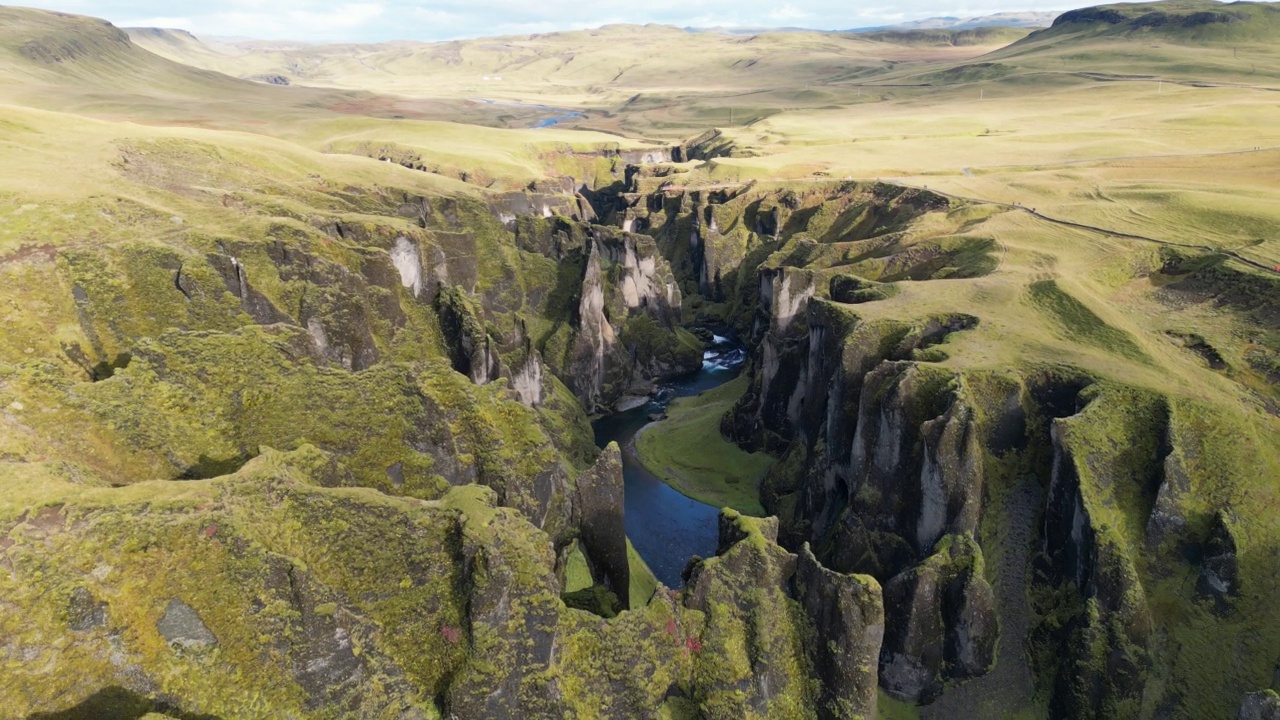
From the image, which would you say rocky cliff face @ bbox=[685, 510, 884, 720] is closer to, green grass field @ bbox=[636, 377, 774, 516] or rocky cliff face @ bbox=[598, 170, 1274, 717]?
rocky cliff face @ bbox=[598, 170, 1274, 717]

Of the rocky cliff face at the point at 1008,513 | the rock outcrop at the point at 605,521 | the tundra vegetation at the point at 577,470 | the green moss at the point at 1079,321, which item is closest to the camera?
the tundra vegetation at the point at 577,470

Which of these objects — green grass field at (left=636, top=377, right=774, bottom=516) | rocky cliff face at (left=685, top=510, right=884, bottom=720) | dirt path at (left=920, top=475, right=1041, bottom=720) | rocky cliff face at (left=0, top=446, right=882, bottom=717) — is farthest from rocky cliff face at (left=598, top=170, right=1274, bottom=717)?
rocky cliff face at (left=0, top=446, right=882, bottom=717)

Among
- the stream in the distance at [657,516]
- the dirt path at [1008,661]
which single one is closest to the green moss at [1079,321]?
the dirt path at [1008,661]

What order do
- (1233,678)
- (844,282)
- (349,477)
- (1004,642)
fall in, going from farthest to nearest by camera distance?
1. (844,282)
2. (1004,642)
3. (349,477)
4. (1233,678)

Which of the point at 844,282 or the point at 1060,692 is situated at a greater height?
the point at 844,282

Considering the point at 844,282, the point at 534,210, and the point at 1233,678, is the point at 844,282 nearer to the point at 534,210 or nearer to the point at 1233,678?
the point at 1233,678

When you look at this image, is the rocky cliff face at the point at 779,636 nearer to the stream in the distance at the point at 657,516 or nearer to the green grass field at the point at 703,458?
the stream in the distance at the point at 657,516

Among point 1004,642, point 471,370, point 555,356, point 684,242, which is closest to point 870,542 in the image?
point 1004,642
